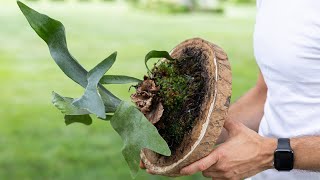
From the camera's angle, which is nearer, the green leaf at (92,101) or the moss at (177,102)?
the green leaf at (92,101)

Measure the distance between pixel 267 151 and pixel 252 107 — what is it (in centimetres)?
44

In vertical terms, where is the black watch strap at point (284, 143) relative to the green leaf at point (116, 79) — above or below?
below

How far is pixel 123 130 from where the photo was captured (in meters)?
1.61

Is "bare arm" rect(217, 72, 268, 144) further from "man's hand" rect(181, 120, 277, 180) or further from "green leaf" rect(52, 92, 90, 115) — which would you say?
"green leaf" rect(52, 92, 90, 115)

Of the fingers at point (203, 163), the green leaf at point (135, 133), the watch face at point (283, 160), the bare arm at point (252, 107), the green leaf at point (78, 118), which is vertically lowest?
the bare arm at point (252, 107)

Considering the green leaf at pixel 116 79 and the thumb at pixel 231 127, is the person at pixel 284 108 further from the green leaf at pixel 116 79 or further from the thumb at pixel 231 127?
the green leaf at pixel 116 79

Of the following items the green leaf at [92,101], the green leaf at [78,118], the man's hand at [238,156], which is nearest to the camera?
the green leaf at [92,101]

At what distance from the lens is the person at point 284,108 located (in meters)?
1.68

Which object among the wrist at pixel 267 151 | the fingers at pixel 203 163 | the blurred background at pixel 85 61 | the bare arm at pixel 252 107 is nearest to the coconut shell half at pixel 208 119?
the fingers at pixel 203 163

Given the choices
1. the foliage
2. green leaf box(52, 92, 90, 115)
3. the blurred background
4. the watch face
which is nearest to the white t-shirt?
the watch face

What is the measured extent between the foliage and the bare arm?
47 centimetres

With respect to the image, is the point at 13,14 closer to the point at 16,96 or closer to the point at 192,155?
the point at 16,96

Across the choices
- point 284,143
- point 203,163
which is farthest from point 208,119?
point 284,143

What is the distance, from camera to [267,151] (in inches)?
66.7
